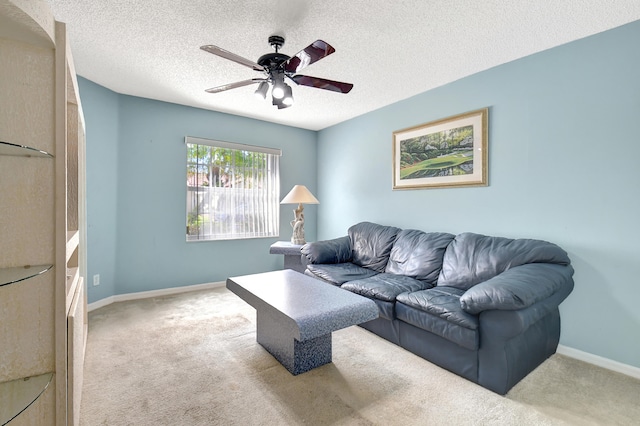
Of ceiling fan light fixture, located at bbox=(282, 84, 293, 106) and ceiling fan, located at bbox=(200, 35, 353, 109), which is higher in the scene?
ceiling fan, located at bbox=(200, 35, 353, 109)

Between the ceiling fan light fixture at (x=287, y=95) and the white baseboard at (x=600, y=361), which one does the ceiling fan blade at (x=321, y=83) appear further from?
the white baseboard at (x=600, y=361)

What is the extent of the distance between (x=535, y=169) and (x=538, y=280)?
43.0 inches

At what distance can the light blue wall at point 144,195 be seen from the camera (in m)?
3.22

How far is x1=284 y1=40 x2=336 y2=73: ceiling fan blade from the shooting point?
1.69m

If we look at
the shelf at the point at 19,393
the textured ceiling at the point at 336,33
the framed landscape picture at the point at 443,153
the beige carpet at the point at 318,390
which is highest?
the textured ceiling at the point at 336,33

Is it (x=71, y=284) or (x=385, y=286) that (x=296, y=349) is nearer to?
(x=385, y=286)

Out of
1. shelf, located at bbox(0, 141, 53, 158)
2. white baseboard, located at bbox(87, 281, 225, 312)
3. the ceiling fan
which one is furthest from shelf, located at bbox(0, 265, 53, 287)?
white baseboard, located at bbox(87, 281, 225, 312)

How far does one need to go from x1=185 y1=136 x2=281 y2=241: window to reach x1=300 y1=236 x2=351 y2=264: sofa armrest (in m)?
1.15

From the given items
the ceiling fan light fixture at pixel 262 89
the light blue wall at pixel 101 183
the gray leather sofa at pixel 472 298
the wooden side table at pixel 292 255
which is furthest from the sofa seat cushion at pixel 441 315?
the light blue wall at pixel 101 183

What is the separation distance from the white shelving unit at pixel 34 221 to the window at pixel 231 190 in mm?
2884

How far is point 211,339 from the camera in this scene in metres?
2.50

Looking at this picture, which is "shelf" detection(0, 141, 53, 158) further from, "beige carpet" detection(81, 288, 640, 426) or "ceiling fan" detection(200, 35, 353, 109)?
"beige carpet" detection(81, 288, 640, 426)

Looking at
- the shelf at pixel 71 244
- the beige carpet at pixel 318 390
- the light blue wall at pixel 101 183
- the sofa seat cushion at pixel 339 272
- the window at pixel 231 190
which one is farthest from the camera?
the window at pixel 231 190

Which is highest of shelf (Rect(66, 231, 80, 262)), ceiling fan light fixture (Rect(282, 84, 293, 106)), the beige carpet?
ceiling fan light fixture (Rect(282, 84, 293, 106))
